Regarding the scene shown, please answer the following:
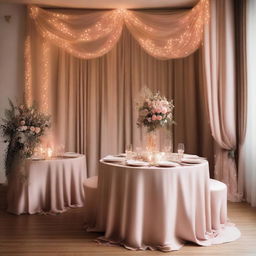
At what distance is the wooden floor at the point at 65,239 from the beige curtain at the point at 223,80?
101cm

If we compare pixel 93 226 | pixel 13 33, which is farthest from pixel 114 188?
pixel 13 33

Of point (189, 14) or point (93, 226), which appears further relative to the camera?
point (189, 14)

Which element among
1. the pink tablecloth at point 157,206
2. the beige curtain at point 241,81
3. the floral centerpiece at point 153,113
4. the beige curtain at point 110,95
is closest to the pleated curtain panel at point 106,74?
the beige curtain at point 110,95

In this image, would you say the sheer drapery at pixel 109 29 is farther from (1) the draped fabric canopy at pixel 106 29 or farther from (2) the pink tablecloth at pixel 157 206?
(2) the pink tablecloth at pixel 157 206

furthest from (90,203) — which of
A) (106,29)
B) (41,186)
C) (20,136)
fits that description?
(106,29)

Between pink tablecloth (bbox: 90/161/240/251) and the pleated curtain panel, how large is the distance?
2463mm

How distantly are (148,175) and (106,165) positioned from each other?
528mm

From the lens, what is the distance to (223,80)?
493 centimetres

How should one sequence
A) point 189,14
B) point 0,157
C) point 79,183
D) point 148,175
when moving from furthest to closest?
point 0,157 < point 189,14 < point 79,183 < point 148,175

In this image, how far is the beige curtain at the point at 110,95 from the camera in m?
5.95

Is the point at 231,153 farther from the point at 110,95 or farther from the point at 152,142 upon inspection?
the point at 110,95

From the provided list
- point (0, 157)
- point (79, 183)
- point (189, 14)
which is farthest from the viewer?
point (0, 157)

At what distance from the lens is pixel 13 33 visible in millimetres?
5957

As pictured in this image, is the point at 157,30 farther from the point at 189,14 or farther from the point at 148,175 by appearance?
the point at 148,175
